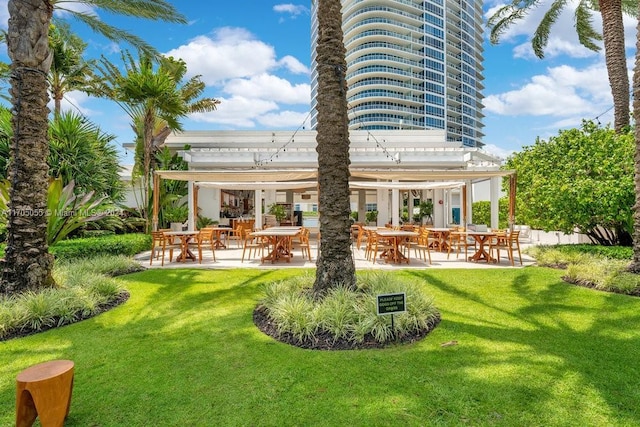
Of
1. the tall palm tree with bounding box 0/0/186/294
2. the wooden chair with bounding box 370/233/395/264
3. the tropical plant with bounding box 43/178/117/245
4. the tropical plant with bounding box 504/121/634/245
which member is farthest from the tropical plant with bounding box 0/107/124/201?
the tropical plant with bounding box 504/121/634/245

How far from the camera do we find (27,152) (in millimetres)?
5801

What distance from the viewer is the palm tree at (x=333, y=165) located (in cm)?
559

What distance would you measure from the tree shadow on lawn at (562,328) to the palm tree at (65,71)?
17695 mm

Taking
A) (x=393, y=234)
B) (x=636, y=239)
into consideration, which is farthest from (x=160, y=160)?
(x=636, y=239)

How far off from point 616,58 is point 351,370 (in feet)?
45.2

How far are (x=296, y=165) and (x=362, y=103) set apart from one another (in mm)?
62172

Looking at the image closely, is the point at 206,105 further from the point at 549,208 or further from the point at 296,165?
the point at 549,208

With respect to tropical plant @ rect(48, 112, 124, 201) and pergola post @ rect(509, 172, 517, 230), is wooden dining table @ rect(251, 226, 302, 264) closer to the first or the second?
tropical plant @ rect(48, 112, 124, 201)

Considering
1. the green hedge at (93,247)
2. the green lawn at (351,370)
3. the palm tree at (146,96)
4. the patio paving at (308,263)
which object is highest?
the palm tree at (146,96)

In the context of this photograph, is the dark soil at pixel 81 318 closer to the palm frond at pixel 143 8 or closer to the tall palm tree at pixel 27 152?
the tall palm tree at pixel 27 152

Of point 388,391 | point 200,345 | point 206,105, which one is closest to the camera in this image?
point 388,391

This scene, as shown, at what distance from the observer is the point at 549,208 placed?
9680 mm

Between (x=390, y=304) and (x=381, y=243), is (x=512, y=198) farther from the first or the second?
(x=390, y=304)

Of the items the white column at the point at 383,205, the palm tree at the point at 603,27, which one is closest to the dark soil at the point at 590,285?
the palm tree at the point at 603,27
